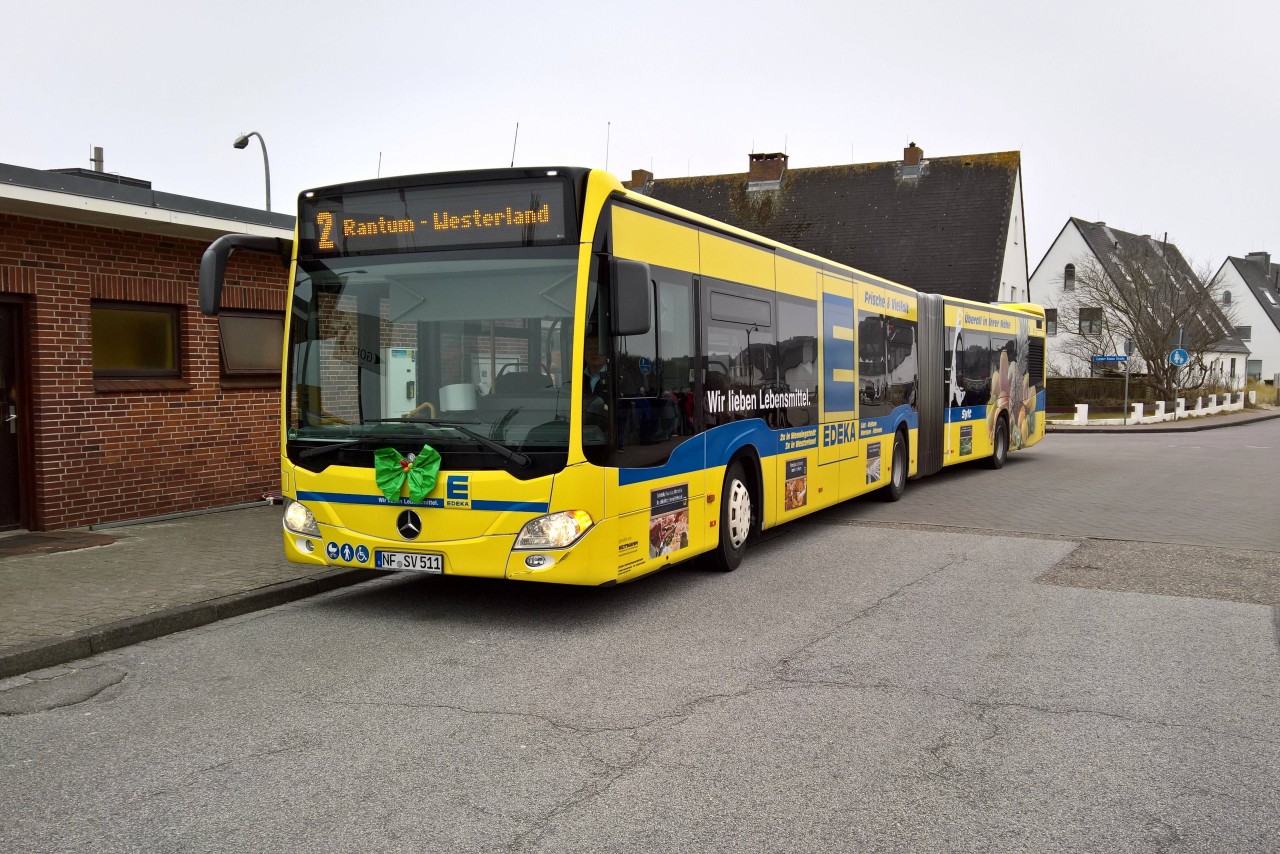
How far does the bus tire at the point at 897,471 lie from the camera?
14055 millimetres

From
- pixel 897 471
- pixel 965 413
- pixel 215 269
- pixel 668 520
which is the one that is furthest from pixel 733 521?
pixel 965 413

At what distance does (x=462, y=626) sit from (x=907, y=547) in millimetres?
4894

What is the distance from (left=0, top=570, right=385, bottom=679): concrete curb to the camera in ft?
19.9

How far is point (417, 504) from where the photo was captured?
7.08 m

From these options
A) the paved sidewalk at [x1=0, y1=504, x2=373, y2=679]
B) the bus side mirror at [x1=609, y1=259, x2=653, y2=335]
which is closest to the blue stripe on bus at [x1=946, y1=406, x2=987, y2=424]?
the paved sidewalk at [x1=0, y1=504, x2=373, y2=679]

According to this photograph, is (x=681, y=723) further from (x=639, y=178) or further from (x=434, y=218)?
(x=639, y=178)

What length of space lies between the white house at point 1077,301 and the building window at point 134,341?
40.2m

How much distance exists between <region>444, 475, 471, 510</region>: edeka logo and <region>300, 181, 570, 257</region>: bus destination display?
1489 millimetres

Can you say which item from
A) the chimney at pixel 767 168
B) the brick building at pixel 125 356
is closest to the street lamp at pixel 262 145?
the brick building at pixel 125 356

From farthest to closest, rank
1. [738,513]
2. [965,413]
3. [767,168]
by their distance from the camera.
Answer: [767,168] → [965,413] → [738,513]

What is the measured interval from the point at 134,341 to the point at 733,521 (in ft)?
20.8

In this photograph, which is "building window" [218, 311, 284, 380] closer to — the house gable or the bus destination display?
the bus destination display

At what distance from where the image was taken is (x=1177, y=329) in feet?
134

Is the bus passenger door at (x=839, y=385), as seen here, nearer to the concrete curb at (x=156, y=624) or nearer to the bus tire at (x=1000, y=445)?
the concrete curb at (x=156, y=624)
